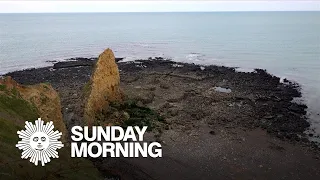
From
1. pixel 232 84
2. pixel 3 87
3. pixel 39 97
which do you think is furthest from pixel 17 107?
pixel 232 84

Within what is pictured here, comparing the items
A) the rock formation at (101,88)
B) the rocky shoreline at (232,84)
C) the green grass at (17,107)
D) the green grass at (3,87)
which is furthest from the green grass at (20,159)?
the rocky shoreline at (232,84)

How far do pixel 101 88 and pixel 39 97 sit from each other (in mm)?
10453

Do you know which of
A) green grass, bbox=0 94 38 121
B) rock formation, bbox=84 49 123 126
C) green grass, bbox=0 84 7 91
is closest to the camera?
green grass, bbox=0 94 38 121

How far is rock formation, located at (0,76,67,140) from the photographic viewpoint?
2325 cm

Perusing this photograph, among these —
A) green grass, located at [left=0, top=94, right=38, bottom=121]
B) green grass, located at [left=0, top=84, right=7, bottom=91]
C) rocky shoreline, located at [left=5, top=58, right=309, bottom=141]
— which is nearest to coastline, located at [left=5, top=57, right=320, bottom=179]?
rocky shoreline, located at [left=5, top=58, right=309, bottom=141]

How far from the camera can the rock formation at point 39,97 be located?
23.2m

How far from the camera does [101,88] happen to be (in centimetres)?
3475

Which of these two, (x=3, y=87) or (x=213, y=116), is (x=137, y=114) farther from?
(x=3, y=87)

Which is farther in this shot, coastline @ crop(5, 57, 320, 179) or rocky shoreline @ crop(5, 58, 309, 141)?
rocky shoreline @ crop(5, 58, 309, 141)

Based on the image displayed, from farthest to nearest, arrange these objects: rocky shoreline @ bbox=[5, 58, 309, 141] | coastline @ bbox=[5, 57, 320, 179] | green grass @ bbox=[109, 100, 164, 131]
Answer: rocky shoreline @ bbox=[5, 58, 309, 141], green grass @ bbox=[109, 100, 164, 131], coastline @ bbox=[5, 57, 320, 179]

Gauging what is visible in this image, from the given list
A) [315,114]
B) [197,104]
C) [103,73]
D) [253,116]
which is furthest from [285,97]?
[103,73]

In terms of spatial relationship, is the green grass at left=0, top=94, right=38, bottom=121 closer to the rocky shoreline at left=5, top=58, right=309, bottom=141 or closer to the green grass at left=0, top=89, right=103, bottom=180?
the green grass at left=0, top=89, right=103, bottom=180

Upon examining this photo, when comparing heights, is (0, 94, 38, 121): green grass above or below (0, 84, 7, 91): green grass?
below

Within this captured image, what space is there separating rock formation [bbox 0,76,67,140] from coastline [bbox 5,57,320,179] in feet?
18.1
